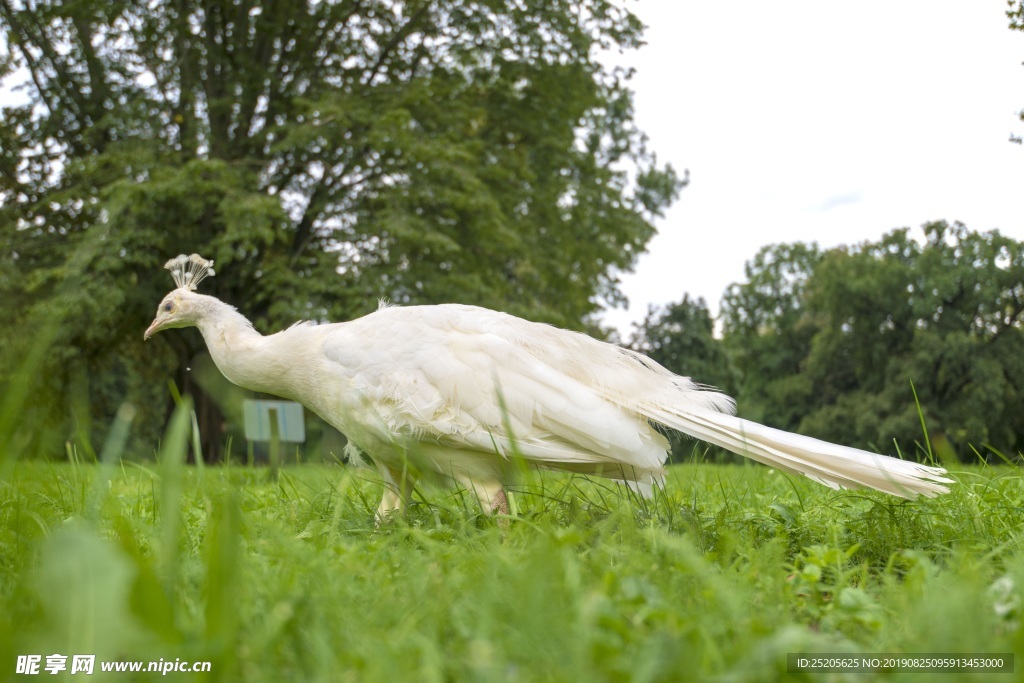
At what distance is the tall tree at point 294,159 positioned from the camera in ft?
43.6

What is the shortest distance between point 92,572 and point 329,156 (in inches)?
553

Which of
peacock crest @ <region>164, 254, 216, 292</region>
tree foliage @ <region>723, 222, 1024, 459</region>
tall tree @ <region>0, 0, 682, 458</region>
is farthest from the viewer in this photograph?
tree foliage @ <region>723, 222, 1024, 459</region>

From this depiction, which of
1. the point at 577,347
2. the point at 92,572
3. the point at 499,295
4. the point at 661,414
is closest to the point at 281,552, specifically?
the point at 92,572

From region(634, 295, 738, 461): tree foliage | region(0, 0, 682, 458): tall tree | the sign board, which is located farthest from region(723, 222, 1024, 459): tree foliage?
the sign board

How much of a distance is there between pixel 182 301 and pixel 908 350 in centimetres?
3275

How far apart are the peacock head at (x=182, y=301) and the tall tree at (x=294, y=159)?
7.80 metres

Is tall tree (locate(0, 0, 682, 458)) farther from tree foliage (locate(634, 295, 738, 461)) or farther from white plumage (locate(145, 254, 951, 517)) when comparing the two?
tree foliage (locate(634, 295, 738, 461))

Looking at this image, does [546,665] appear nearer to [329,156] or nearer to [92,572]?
[92,572]

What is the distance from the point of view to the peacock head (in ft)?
14.3

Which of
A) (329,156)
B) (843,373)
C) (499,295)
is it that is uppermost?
(329,156)

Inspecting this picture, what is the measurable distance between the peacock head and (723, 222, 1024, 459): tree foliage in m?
Result: 24.4

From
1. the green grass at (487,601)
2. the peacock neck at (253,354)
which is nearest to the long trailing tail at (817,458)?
the green grass at (487,601)

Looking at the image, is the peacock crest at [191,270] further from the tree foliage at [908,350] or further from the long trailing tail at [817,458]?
the tree foliage at [908,350]

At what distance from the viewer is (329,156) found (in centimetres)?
1470
